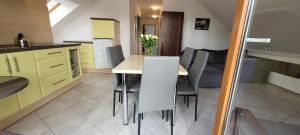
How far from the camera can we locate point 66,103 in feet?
7.35

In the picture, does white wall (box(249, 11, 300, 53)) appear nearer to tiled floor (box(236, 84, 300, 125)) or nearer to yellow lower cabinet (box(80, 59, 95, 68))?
tiled floor (box(236, 84, 300, 125))

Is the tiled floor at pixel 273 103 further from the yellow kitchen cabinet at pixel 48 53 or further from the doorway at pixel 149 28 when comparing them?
the doorway at pixel 149 28

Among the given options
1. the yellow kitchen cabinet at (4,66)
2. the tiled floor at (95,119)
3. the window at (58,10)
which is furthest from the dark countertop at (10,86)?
the window at (58,10)

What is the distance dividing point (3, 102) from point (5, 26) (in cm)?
124

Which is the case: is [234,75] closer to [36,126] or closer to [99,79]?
[36,126]

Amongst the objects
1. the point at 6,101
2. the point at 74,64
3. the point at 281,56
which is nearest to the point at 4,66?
the point at 6,101

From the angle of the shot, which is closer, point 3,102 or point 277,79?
point 3,102

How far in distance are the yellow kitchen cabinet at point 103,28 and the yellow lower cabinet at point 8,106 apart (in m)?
2.33

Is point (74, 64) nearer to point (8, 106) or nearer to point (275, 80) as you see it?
point (8, 106)

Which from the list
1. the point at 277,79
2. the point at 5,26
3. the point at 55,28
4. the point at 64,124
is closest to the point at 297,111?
the point at 277,79

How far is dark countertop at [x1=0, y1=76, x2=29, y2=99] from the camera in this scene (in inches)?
40.2

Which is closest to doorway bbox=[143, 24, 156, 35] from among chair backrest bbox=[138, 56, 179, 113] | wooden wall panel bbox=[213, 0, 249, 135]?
chair backrest bbox=[138, 56, 179, 113]

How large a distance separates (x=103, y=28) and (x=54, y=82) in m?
1.87

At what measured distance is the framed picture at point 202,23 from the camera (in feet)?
15.0
